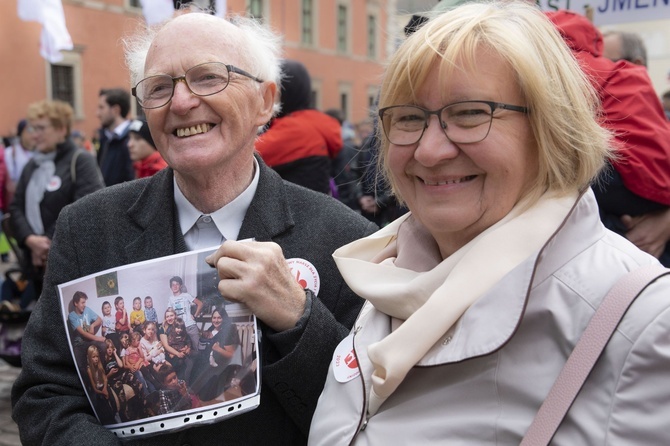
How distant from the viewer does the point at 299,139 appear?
154 inches

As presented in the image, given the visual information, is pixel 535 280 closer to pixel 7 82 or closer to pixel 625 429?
pixel 625 429

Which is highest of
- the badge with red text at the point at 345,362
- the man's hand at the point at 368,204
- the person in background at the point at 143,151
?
the badge with red text at the point at 345,362

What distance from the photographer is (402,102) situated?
134cm

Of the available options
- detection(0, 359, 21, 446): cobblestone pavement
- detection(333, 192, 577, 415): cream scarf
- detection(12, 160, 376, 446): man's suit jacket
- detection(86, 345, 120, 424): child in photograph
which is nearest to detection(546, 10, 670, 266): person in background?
detection(12, 160, 376, 446): man's suit jacket

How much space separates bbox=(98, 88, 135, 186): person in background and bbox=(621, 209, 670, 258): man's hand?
454 centimetres

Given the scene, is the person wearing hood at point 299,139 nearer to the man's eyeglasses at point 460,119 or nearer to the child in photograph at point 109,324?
the child in photograph at point 109,324

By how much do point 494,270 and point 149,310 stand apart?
0.79 metres

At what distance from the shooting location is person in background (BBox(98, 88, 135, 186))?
611cm

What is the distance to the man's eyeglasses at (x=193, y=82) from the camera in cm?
173

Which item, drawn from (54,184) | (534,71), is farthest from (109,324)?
(54,184)

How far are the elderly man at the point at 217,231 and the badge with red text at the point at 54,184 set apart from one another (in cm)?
352

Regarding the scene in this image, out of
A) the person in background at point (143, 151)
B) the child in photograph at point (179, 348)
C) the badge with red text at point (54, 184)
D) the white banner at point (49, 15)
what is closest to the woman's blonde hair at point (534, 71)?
the child in photograph at point (179, 348)


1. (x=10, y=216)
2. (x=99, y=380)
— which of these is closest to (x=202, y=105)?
(x=99, y=380)

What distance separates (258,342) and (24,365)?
0.66 m
